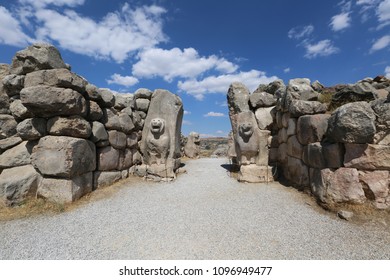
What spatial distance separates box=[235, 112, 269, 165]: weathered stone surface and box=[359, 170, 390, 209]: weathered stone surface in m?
3.06

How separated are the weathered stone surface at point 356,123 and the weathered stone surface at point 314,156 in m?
0.59

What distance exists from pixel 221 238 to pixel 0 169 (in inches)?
199

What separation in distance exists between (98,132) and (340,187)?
5.52 meters

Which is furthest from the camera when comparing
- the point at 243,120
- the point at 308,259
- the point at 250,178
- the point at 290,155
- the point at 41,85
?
the point at 243,120

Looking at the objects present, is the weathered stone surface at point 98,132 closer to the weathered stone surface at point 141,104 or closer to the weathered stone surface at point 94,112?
the weathered stone surface at point 94,112

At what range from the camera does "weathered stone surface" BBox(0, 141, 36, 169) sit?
4789 millimetres

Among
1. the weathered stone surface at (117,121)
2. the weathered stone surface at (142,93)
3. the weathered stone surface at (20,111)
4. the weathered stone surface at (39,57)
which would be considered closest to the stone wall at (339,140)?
the weathered stone surface at (142,93)

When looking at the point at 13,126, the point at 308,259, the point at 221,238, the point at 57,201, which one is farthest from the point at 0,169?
the point at 308,259

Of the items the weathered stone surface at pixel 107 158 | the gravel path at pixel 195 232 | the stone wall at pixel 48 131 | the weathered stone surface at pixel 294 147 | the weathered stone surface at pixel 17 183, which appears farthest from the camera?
the weathered stone surface at pixel 107 158

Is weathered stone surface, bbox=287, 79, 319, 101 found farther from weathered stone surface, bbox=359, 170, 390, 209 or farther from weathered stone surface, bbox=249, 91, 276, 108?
weathered stone surface, bbox=359, 170, 390, 209

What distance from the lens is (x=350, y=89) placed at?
476 centimetres

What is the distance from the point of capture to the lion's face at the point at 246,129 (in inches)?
255

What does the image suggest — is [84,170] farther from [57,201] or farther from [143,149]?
[143,149]

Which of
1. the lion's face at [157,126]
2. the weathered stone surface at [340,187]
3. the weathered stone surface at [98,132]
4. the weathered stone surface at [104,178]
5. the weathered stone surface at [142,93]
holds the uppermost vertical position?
the weathered stone surface at [142,93]
